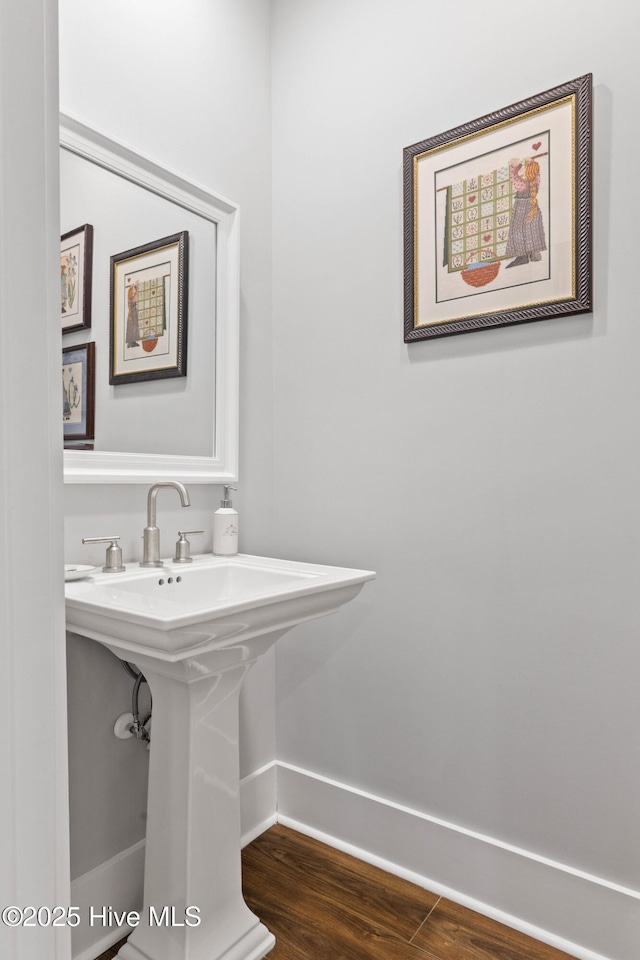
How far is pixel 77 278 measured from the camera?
1331 millimetres

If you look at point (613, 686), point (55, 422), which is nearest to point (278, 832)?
point (613, 686)

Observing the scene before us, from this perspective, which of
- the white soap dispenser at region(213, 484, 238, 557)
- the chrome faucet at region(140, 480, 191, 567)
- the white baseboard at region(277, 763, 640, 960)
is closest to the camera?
the white baseboard at region(277, 763, 640, 960)

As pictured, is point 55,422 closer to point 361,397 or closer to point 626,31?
point 361,397

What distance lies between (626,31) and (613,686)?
1399 mm

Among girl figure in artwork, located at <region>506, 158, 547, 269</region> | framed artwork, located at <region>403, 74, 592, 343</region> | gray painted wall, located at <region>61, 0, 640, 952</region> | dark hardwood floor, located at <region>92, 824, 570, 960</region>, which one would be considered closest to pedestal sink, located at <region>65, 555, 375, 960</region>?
dark hardwood floor, located at <region>92, 824, 570, 960</region>

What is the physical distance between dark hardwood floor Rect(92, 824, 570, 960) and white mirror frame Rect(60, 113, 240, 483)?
1.05m

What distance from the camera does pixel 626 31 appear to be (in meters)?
1.22

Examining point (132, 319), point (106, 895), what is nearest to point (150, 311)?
point (132, 319)

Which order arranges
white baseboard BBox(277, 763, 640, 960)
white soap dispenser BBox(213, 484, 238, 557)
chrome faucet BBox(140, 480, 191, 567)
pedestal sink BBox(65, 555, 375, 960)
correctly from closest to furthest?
pedestal sink BBox(65, 555, 375, 960) → white baseboard BBox(277, 763, 640, 960) → chrome faucet BBox(140, 480, 191, 567) → white soap dispenser BBox(213, 484, 238, 557)

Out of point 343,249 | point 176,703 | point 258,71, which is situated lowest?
point 176,703

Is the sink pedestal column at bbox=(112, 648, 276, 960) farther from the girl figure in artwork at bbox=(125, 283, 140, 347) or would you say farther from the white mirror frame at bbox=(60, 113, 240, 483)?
the girl figure in artwork at bbox=(125, 283, 140, 347)

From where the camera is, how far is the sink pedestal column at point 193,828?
3.81ft

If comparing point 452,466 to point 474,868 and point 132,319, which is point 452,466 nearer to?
point 132,319

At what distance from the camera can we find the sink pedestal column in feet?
3.81
